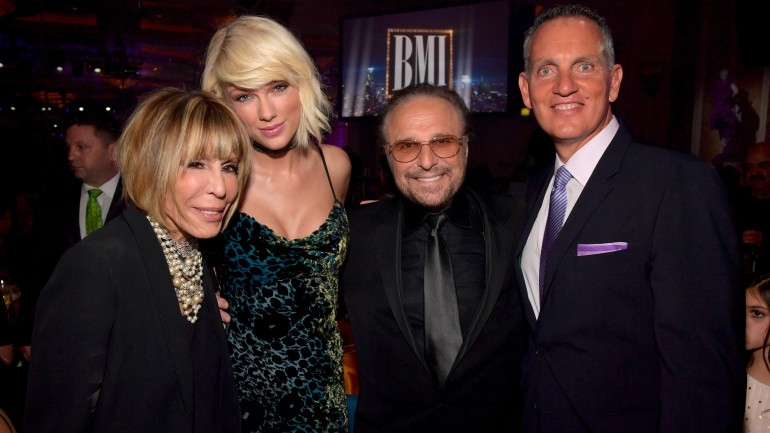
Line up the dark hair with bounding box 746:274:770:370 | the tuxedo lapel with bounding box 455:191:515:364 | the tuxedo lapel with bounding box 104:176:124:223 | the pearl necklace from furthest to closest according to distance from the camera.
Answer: the tuxedo lapel with bounding box 104:176:124:223 → the dark hair with bounding box 746:274:770:370 → the tuxedo lapel with bounding box 455:191:515:364 → the pearl necklace

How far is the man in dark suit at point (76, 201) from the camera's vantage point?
3.32 m

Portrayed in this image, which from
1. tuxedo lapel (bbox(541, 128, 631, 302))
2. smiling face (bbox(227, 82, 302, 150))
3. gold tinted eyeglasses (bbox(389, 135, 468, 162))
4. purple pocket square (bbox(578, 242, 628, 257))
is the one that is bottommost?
purple pocket square (bbox(578, 242, 628, 257))

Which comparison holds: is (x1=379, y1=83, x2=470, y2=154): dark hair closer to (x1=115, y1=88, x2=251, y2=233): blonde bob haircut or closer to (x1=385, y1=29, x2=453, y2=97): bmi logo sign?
(x1=115, y1=88, x2=251, y2=233): blonde bob haircut

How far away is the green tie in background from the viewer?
3480mm

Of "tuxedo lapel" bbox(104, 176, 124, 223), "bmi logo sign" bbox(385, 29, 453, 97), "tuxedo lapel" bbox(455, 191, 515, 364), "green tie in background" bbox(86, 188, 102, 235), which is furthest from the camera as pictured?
"bmi logo sign" bbox(385, 29, 453, 97)

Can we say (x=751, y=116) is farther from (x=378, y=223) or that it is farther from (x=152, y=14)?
(x=152, y=14)

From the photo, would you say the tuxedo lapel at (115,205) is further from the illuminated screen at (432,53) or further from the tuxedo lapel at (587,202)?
the illuminated screen at (432,53)

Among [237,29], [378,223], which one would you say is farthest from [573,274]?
[237,29]

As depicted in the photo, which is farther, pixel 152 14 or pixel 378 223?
pixel 152 14

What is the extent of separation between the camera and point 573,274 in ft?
5.10

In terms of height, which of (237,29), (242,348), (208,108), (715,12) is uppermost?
(715,12)

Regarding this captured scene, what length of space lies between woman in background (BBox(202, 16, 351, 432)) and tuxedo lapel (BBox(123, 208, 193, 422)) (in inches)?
21.9

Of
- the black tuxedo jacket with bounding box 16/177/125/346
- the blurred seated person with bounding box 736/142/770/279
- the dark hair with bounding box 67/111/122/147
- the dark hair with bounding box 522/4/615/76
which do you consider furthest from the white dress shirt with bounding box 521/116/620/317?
the dark hair with bounding box 67/111/122/147

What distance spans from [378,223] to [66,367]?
1155mm
